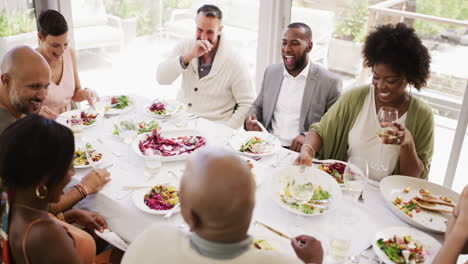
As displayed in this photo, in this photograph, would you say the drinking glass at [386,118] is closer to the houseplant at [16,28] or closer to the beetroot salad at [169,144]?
the beetroot salad at [169,144]

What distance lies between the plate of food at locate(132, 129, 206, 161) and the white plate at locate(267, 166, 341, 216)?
50 cm

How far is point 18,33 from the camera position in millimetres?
4035

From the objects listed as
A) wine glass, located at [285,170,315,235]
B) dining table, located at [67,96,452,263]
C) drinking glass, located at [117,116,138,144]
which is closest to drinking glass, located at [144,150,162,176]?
dining table, located at [67,96,452,263]

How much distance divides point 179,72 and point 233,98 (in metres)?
0.45

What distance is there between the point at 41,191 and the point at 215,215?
65 cm

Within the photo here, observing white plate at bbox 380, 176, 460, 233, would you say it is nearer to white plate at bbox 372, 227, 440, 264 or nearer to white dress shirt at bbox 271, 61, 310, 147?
white plate at bbox 372, 227, 440, 264

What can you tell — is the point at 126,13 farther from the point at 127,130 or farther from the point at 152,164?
the point at 152,164

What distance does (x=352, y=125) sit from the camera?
2.35m

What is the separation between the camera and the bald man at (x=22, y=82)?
2.07 m

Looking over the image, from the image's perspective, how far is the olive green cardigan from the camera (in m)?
2.17

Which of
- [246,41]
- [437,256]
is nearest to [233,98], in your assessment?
[246,41]

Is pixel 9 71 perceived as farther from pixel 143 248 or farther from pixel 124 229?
pixel 143 248

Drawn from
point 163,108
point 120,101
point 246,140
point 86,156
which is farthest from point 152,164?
point 120,101

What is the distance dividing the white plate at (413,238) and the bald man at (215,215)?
619mm
